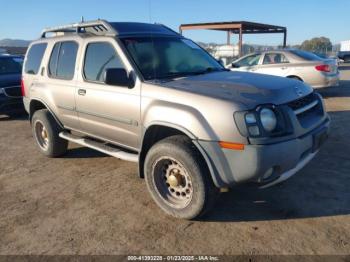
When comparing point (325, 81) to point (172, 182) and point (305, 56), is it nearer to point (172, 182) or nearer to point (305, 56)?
point (305, 56)

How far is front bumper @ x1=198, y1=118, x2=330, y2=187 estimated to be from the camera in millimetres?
3193

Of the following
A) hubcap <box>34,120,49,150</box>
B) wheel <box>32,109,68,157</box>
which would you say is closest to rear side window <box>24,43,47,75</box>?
wheel <box>32,109,68,157</box>

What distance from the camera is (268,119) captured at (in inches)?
130

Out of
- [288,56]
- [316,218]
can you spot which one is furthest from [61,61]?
[288,56]

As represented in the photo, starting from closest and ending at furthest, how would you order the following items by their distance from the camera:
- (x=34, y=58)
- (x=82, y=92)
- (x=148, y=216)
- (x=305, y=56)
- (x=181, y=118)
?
(x=181, y=118)
(x=148, y=216)
(x=82, y=92)
(x=34, y=58)
(x=305, y=56)

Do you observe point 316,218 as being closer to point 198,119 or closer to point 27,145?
point 198,119

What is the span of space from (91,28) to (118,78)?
1.51 m

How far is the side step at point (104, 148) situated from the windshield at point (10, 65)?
5455 mm

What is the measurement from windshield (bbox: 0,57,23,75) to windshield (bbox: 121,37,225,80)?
682cm

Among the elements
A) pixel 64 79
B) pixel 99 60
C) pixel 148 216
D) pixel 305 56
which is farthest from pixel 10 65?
pixel 305 56

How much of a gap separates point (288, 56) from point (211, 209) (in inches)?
338

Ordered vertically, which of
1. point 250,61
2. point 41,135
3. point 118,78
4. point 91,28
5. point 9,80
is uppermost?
point 91,28

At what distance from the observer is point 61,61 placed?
17.8 feet

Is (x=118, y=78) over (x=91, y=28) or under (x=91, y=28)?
under
